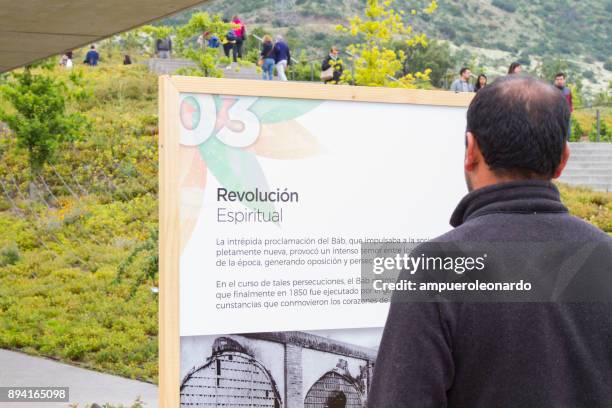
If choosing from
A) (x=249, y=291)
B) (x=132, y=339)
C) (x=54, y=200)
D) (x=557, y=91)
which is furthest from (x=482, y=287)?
(x=54, y=200)

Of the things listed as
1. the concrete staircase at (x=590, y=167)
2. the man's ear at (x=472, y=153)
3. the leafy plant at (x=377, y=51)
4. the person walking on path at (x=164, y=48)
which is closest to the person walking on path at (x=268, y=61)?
the leafy plant at (x=377, y=51)

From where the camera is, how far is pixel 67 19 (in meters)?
9.66

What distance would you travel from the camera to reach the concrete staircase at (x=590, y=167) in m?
22.7

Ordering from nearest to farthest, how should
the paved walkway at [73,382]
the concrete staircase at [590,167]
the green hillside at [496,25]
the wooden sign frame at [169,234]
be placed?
the wooden sign frame at [169,234] < the paved walkway at [73,382] < the concrete staircase at [590,167] < the green hillside at [496,25]

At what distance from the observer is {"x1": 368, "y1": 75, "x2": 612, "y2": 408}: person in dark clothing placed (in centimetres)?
208

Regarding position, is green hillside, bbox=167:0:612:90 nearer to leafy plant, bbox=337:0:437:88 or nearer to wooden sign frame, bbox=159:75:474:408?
leafy plant, bbox=337:0:437:88

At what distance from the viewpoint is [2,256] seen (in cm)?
1661

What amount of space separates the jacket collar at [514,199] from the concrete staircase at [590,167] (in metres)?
20.8

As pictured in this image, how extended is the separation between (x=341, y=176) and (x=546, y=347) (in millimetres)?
2526

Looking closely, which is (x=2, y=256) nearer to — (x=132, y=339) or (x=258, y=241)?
(x=132, y=339)

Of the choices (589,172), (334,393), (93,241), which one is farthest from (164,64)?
Result: (334,393)

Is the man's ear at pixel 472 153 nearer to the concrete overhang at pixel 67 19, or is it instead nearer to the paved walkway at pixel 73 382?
the concrete overhang at pixel 67 19

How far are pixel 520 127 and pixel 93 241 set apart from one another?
1574 cm

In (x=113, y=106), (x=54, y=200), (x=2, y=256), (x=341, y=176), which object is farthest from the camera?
(x=113, y=106)
